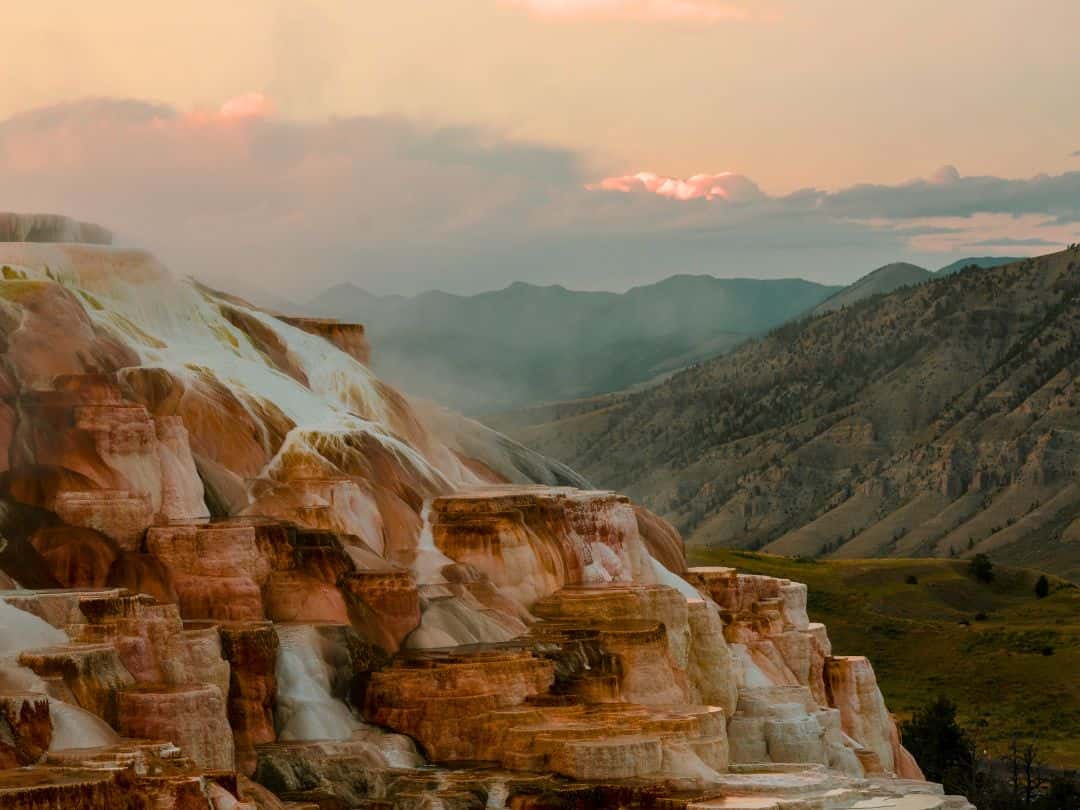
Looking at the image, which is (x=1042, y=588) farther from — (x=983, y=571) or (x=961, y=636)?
(x=961, y=636)

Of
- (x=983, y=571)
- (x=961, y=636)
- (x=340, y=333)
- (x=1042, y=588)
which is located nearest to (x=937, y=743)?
(x=340, y=333)

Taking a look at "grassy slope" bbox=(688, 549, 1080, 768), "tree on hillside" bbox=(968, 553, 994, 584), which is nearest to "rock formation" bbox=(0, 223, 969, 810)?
"grassy slope" bbox=(688, 549, 1080, 768)

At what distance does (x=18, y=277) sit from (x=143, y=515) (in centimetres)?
1339

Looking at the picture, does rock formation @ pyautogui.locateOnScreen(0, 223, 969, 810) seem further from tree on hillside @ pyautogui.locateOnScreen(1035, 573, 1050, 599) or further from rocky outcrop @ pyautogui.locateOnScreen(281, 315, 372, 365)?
tree on hillside @ pyautogui.locateOnScreen(1035, 573, 1050, 599)

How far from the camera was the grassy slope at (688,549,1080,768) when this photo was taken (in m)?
130

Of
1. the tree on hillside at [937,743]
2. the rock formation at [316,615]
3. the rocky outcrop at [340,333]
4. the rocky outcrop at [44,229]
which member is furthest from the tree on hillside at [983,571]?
the rocky outcrop at [44,229]

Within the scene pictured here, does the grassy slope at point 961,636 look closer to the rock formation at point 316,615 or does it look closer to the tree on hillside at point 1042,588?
the tree on hillside at point 1042,588

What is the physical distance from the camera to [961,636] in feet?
483

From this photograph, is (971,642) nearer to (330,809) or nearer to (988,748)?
(988,748)

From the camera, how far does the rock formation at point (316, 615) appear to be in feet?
154

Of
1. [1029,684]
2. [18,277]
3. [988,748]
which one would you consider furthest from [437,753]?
[1029,684]

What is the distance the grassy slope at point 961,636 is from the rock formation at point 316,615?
5146 centimetres

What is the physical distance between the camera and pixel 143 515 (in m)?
56.1

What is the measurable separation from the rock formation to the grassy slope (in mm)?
51463
